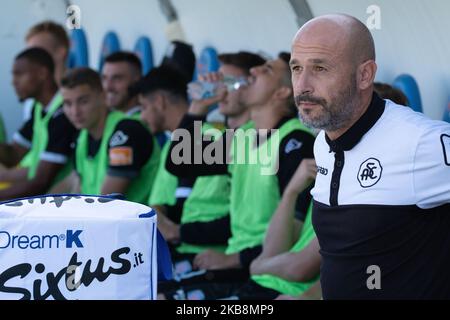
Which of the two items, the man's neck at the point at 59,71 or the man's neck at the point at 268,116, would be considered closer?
the man's neck at the point at 268,116

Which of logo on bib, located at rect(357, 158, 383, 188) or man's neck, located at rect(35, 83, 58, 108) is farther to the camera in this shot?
man's neck, located at rect(35, 83, 58, 108)

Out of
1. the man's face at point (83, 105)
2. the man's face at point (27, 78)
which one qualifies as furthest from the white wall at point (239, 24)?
the man's face at point (27, 78)

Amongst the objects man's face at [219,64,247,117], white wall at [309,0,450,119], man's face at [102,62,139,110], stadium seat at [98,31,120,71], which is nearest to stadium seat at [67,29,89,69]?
stadium seat at [98,31,120,71]

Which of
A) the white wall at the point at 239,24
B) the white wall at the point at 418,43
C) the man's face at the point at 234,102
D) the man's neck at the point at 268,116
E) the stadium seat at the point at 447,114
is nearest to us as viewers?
the stadium seat at the point at 447,114

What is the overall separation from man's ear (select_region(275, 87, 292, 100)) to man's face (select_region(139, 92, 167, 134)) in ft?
3.85

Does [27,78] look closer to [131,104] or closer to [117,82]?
[117,82]

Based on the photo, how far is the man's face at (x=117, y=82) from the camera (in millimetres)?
6172

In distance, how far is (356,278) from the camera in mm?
2746

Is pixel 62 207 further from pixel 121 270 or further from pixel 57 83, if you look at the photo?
pixel 57 83

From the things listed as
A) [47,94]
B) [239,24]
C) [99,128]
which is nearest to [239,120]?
[99,128]

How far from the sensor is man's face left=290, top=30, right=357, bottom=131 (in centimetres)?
275

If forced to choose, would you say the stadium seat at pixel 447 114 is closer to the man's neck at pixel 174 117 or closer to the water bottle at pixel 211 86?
the water bottle at pixel 211 86

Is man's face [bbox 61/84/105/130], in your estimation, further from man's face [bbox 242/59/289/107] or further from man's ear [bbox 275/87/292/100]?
man's ear [bbox 275/87/292/100]

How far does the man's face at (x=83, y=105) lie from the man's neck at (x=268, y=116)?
1396 millimetres
